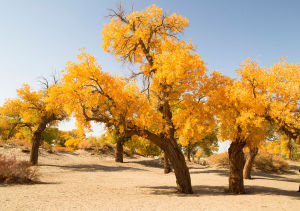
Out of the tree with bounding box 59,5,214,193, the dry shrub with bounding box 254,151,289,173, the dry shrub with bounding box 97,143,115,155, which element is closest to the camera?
the tree with bounding box 59,5,214,193

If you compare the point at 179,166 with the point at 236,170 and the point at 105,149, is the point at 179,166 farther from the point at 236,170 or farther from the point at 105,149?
the point at 105,149

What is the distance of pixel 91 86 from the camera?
9.55 m

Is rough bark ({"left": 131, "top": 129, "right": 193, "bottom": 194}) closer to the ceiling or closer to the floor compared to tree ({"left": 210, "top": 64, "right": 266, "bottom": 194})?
closer to the floor

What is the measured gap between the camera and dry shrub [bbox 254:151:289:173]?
27.0m

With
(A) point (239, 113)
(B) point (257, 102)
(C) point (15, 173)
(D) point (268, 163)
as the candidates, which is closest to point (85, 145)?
(C) point (15, 173)

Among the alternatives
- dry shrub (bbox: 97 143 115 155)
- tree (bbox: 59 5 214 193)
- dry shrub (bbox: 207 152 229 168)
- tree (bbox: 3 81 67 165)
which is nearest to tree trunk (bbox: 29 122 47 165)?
tree (bbox: 3 81 67 165)

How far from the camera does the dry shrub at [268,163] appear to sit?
27.0 metres

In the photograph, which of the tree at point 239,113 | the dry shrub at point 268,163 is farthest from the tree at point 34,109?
the dry shrub at point 268,163

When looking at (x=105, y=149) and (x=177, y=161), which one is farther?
(x=105, y=149)

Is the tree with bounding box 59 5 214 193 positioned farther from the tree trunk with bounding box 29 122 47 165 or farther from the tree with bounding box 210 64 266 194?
the tree trunk with bounding box 29 122 47 165

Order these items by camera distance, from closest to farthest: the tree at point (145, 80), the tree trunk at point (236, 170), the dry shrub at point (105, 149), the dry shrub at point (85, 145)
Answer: the tree at point (145, 80) → the tree trunk at point (236, 170) → the dry shrub at point (85, 145) → the dry shrub at point (105, 149)

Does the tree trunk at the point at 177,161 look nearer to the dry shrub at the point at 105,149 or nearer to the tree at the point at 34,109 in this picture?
the tree at the point at 34,109

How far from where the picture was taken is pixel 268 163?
2730cm

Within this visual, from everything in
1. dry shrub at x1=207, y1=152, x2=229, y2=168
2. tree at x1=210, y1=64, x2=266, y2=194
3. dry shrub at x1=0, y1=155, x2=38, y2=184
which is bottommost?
dry shrub at x1=207, y1=152, x2=229, y2=168
